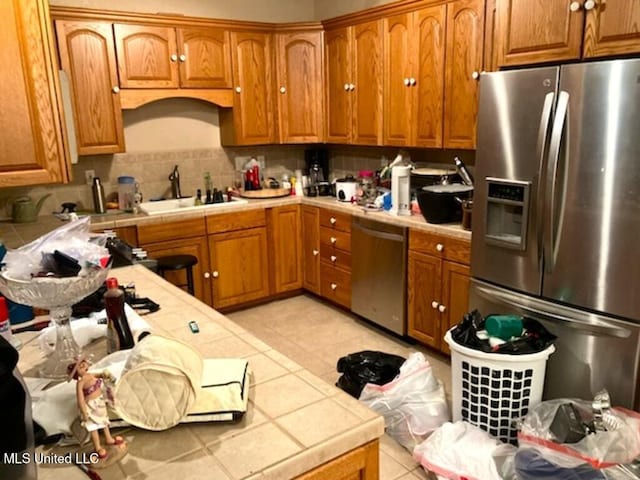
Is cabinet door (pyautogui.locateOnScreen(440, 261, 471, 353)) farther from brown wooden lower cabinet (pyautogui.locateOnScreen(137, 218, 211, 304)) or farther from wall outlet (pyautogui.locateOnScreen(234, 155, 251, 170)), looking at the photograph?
wall outlet (pyautogui.locateOnScreen(234, 155, 251, 170))

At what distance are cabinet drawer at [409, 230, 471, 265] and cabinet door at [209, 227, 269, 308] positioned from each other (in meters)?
1.41

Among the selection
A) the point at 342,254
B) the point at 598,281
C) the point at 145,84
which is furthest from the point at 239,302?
the point at 598,281

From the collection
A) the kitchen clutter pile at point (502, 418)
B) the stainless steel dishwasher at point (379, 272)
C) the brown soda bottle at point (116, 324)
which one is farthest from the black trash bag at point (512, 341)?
the brown soda bottle at point (116, 324)

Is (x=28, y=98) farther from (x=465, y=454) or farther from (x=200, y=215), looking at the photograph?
(x=465, y=454)

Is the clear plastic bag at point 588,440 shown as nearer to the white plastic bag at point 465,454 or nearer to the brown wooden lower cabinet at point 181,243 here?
the white plastic bag at point 465,454

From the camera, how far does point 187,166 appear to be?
4.35m

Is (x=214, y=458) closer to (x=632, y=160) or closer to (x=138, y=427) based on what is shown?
(x=138, y=427)

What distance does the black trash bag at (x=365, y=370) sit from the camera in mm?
2777

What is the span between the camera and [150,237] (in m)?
3.65

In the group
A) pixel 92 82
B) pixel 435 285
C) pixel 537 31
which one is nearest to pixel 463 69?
pixel 537 31

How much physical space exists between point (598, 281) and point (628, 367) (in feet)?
1.22

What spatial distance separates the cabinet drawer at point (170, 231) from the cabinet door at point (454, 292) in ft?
6.04

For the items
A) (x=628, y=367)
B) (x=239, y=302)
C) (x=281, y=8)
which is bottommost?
(x=239, y=302)

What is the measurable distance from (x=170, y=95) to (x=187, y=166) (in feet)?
2.12
